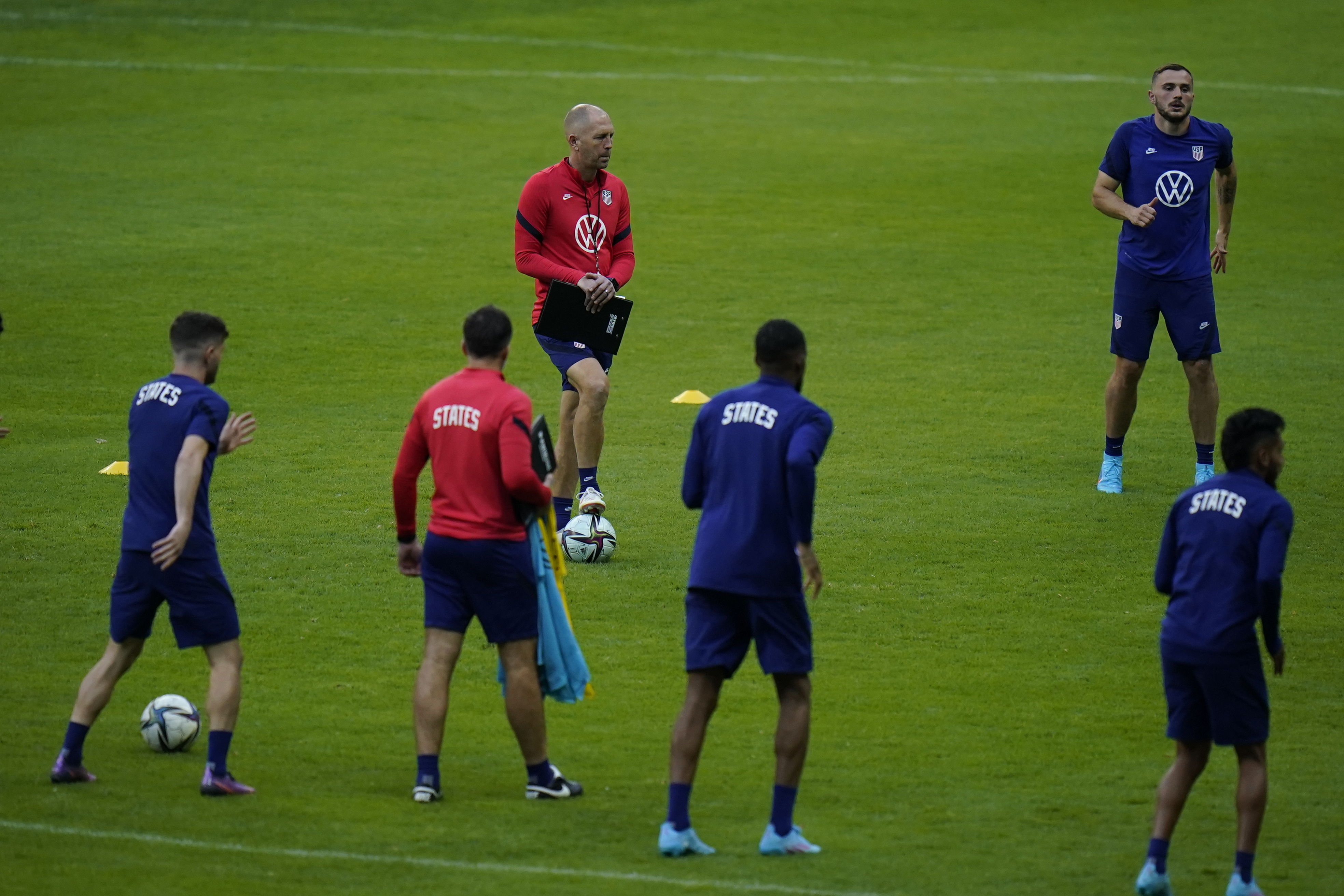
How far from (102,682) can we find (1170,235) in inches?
324

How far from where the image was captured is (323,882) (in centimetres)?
662

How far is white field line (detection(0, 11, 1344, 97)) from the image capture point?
101ft

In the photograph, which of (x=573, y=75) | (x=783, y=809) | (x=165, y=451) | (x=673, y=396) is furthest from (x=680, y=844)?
(x=573, y=75)

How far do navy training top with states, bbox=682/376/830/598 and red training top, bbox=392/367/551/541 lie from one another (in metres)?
0.81

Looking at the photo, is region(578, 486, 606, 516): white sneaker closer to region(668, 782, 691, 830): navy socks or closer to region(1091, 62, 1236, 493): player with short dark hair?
region(1091, 62, 1236, 493): player with short dark hair

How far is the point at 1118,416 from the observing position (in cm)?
1277

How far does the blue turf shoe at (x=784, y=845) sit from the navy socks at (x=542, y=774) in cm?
109

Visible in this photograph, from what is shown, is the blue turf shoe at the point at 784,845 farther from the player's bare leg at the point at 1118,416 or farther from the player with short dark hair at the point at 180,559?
the player's bare leg at the point at 1118,416

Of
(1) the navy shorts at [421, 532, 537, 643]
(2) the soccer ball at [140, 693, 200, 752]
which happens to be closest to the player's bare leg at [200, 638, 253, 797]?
(2) the soccer ball at [140, 693, 200, 752]

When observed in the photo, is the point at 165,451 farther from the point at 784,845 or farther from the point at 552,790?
the point at 784,845

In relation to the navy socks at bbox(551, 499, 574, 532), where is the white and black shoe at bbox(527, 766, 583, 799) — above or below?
below

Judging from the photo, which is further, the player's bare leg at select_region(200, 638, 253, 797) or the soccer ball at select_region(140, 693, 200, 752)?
the soccer ball at select_region(140, 693, 200, 752)

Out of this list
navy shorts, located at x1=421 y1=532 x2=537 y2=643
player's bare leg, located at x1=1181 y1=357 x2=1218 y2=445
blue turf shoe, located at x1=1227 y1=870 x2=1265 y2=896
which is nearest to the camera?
blue turf shoe, located at x1=1227 y1=870 x2=1265 y2=896

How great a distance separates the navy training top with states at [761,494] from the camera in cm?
690
